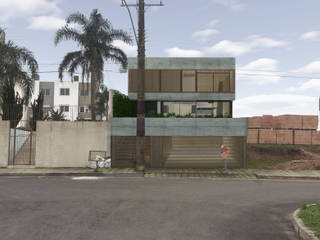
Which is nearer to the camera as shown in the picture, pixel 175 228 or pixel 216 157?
pixel 175 228

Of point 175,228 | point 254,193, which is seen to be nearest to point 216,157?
point 254,193

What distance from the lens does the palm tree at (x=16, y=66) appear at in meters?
28.7

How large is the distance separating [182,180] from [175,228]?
831 cm

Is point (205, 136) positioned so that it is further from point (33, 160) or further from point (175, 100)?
point (33, 160)

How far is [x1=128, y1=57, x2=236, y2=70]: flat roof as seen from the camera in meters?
22.0

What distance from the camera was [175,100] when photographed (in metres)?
22.4

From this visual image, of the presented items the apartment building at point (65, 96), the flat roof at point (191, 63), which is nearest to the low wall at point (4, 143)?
the flat roof at point (191, 63)

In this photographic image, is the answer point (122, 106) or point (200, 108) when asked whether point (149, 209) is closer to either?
point (122, 106)

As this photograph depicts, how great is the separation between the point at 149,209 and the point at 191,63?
14419mm

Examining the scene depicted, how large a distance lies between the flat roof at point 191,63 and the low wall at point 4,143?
9334mm

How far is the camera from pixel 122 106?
21859mm

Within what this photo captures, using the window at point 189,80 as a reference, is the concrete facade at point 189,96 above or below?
below

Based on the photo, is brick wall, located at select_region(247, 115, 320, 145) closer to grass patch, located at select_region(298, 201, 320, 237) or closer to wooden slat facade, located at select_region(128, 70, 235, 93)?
wooden slat facade, located at select_region(128, 70, 235, 93)

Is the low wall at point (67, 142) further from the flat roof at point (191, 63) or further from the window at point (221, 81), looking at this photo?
the window at point (221, 81)
